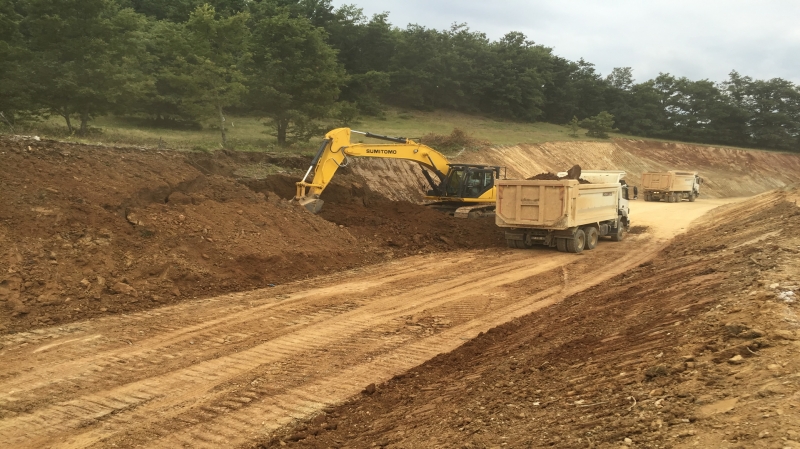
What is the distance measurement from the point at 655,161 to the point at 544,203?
4234cm

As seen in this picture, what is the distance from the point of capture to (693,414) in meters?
4.11

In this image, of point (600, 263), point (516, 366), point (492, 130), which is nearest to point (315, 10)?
point (492, 130)

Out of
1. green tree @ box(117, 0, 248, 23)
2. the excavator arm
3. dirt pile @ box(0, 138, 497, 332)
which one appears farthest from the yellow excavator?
green tree @ box(117, 0, 248, 23)

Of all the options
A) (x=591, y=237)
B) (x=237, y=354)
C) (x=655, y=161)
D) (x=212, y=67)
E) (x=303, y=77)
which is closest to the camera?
(x=237, y=354)

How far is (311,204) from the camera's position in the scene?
1684cm

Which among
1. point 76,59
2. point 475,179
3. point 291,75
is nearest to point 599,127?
point 291,75

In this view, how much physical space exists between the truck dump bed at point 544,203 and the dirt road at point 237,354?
9.15 feet

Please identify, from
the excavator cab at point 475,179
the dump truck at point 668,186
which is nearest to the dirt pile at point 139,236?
the excavator cab at point 475,179

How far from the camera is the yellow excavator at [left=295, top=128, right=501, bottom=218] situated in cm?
1722

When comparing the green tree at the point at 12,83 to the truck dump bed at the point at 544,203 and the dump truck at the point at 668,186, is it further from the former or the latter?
the dump truck at the point at 668,186

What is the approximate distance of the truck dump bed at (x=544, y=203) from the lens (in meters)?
15.8

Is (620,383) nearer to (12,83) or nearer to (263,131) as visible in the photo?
(12,83)

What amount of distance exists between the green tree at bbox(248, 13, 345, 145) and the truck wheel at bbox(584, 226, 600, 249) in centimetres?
1473

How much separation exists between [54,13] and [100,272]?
51.0 ft
